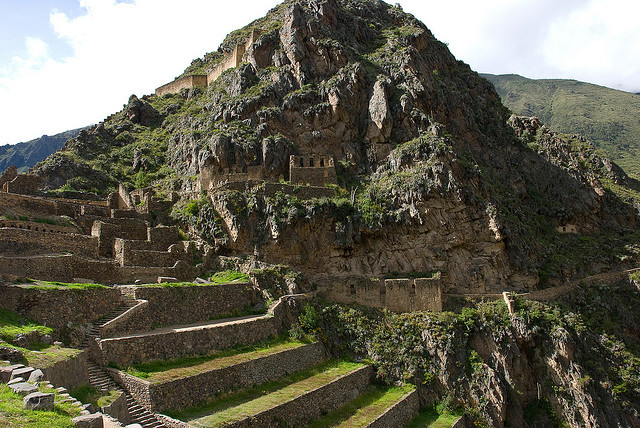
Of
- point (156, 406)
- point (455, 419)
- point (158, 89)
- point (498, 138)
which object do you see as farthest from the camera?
point (158, 89)

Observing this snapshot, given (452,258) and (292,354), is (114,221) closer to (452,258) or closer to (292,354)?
(292,354)

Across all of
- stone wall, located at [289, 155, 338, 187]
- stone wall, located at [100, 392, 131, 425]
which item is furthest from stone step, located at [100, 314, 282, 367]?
stone wall, located at [289, 155, 338, 187]

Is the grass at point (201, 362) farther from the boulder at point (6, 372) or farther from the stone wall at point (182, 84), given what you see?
the stone wall at point (182, 84)

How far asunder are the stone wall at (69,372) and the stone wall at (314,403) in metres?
5.54

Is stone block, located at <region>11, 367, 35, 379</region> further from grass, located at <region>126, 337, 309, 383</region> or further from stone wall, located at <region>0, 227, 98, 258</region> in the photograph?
stone wall, located at <region>0, 227, 98, 258</region>

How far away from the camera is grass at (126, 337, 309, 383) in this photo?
64.6 feet

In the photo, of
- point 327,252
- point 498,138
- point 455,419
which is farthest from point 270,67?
point 455,419

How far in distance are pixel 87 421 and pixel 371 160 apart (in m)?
38.0

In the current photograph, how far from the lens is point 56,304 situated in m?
20.3

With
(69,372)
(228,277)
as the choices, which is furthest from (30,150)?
(69,372)

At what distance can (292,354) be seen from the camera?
85.6 ft

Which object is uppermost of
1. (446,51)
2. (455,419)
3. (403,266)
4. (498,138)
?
(446,51)

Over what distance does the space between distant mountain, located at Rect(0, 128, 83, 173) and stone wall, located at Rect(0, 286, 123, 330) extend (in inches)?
3772

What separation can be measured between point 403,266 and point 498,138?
86.1ft
